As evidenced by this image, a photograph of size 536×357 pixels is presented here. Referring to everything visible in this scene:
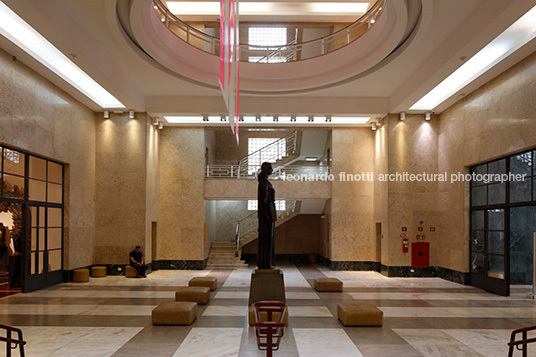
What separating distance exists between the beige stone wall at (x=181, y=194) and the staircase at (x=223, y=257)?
1.44 m

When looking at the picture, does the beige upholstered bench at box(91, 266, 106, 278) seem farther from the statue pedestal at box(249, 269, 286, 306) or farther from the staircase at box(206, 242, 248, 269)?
the statue pedestal at box(249, 269, 286, 306)

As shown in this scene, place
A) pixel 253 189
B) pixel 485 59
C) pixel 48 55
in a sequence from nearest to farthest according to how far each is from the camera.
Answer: pixel 485 59 → pixel 48 55 → pixel 253 189

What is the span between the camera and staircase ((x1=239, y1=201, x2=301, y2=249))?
2203cm

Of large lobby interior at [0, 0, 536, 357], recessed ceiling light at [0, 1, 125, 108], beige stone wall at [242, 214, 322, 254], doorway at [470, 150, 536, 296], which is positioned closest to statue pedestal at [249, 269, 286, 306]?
large lobby interior at [0, 0, 536, 357]

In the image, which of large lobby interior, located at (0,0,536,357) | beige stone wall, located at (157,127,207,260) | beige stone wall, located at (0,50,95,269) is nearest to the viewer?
large lobby interior, located at (0,0,536,357)

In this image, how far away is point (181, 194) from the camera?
1961 centimetres

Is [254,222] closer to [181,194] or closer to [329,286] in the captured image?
[181,194]

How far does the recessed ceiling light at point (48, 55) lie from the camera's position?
1019 cm

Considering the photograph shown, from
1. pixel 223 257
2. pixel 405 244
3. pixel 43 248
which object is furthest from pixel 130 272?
pixel 405 244

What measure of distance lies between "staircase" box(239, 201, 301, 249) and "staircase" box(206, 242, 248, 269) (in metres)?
0.74

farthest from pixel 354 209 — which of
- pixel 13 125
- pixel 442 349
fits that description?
pixel 13 125

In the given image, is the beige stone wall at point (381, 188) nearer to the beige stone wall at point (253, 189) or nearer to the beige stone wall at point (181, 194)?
the beige stone wall at point (253, 189)

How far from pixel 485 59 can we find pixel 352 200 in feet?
29.1

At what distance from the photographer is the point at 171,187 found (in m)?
19.7
